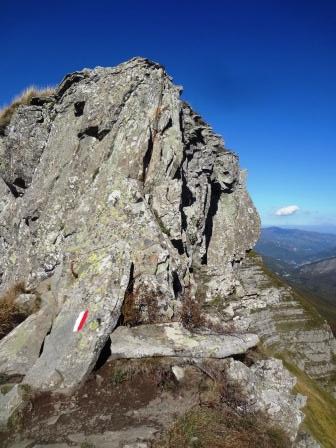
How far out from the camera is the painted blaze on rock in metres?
10.7

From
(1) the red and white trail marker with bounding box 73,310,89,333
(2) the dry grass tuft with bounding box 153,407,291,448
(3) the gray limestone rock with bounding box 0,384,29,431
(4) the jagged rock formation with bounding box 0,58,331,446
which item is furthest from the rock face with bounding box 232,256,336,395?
(3) the gray limestone rock with bounding box 0,384,29,431

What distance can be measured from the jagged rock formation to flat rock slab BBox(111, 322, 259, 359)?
36 mm

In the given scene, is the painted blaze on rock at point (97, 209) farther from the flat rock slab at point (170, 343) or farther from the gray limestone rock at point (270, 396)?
the gray limestone rock at point (270, 396)

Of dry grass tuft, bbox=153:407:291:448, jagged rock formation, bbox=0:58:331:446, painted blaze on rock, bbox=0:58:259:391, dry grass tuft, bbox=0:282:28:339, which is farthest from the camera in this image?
dry grass tuft, bbox=0:282:28:339

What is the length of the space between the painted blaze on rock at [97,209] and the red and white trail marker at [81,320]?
0.15 metres

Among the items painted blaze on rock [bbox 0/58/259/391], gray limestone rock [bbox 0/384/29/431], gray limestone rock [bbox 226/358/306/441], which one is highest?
painted blaze on rock [bbox 0/58/259/391]

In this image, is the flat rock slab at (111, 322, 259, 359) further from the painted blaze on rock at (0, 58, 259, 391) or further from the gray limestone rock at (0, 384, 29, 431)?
the gray limestone rock at (0, 384, 29, 431)

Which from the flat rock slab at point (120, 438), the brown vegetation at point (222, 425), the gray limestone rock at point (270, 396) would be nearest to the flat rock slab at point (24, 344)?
the flat rock slab at point (120, 438)

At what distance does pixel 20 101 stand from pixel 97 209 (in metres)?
13.9

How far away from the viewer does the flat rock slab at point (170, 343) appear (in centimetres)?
1018

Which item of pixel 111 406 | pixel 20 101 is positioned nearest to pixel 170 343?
pixel 111 406

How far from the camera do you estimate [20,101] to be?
2412 cm

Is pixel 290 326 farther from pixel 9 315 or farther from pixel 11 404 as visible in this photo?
pixel 11 404

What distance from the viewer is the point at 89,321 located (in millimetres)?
10164
